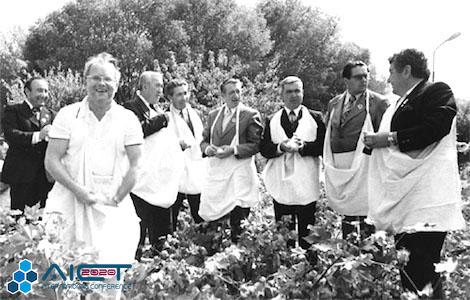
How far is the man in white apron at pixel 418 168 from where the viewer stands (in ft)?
11.6

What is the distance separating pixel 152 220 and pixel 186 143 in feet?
2.97

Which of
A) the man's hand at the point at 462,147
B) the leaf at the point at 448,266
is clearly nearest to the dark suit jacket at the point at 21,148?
the man's hand at the point at 462,147

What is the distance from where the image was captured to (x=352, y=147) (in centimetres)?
480

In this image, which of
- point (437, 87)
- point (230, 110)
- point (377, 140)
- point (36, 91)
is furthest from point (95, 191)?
point (36, 91)

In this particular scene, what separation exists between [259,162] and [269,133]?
9.31 metres

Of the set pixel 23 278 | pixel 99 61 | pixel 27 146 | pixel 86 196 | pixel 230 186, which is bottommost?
pixel 23 278

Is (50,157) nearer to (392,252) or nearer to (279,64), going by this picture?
(392,252)

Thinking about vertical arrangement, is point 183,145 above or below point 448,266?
above

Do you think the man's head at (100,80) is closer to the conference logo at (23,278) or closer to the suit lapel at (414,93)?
the conference logo at (23,278)

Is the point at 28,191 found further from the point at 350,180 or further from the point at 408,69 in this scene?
the point at 408,69

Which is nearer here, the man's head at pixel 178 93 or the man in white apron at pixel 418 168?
the man in white apron at pixel 418 168

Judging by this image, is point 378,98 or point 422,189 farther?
point 378,98

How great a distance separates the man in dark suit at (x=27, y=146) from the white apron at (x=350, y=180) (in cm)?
274

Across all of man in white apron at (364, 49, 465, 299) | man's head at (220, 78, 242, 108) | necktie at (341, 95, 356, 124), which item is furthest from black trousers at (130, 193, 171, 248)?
man in white apron at (364, 49, 465, 299)
